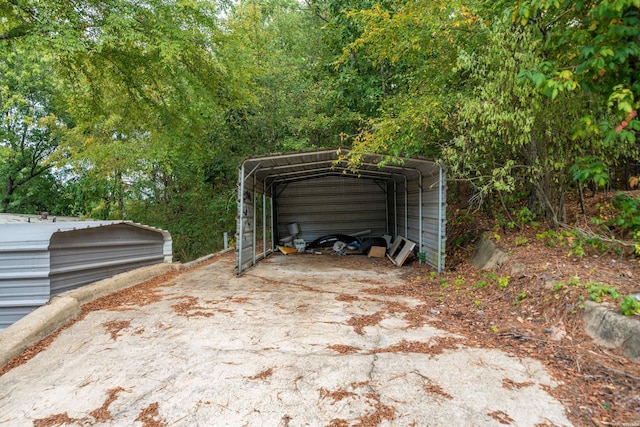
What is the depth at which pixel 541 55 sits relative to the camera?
3.89 m

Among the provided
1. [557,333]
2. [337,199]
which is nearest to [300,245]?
[337,199]

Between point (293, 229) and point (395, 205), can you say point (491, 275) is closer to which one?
point (395, 205)

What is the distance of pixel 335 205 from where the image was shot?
11359 mm

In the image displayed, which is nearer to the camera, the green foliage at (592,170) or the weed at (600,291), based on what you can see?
the weed at (600,291)

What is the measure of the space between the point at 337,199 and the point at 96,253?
723 centimetres

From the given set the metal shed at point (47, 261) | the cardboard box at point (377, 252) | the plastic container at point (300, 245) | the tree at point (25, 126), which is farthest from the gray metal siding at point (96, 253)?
the tree at point (25, 126)

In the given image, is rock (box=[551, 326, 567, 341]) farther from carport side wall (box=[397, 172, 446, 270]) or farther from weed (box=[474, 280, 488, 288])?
carport side wall (box=[397, 172, 446, 270])

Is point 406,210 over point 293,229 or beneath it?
over

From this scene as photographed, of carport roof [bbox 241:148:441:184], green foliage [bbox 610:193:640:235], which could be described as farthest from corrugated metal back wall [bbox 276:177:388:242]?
green foliage [bbox 610:193:640:235]

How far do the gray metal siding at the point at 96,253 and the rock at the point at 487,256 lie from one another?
586 centimetres

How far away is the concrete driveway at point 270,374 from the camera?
2.16 metres

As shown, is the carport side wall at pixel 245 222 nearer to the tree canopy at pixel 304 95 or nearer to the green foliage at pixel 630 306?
the tree canopy at pixel 304 95

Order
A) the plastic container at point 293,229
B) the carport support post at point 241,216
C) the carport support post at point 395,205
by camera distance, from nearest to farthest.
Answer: the carport support post at point 241,216
the carport support post at point 395,205
the plastic container at point 293,229

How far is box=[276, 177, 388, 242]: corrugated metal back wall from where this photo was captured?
37.2 feet
